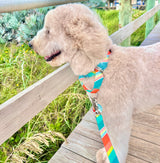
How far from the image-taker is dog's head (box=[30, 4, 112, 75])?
3.16 feet

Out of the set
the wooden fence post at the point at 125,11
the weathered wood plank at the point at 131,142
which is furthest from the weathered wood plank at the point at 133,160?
the wooden fence post at the point at 125,11

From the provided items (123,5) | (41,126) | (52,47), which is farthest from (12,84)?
(123,5)

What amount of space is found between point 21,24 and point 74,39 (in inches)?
118

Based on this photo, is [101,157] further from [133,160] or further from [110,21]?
[110,21]

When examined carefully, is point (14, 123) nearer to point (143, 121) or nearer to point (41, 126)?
point (41, 126)

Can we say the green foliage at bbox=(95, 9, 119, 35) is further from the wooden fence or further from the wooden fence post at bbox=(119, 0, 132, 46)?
the wooden fence

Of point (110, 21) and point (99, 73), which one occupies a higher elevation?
point (99, 73)

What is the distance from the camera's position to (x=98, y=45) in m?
0.96

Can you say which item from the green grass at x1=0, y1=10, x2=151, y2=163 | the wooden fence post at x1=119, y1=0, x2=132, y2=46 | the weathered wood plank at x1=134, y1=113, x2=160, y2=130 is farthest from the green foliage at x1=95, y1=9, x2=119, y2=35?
the weathered wood plank at x1=134, y1=113, x2=160, y2=130

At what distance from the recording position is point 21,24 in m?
3.49

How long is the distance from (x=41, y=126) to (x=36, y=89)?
1.11 metres

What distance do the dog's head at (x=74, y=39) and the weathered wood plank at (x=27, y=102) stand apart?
A: 0.17m

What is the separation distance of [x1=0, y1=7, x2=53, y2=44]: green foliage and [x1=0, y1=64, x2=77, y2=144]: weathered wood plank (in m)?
2.40

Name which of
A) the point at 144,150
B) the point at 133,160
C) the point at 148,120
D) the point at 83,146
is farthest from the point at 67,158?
the point at 148,120
